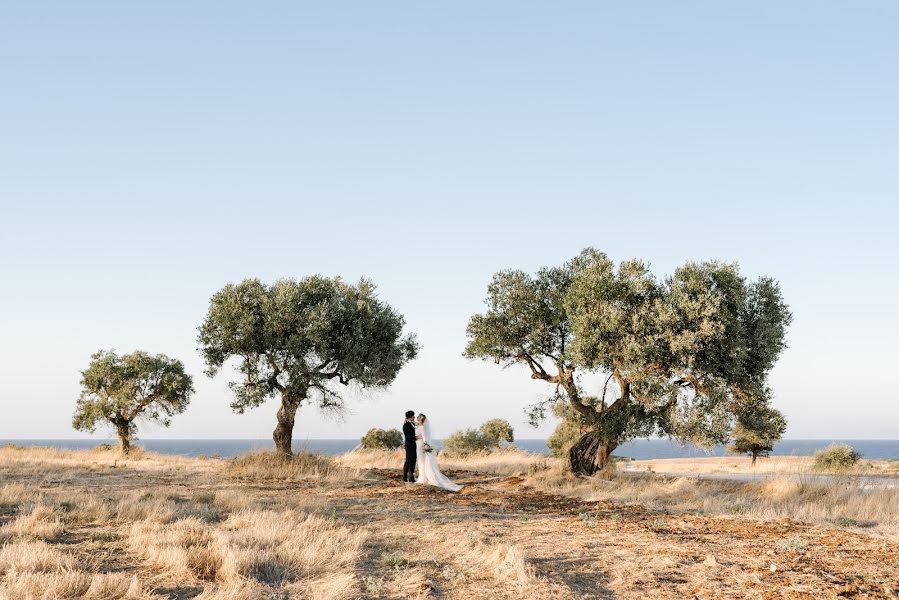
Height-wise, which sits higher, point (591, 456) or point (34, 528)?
point (34, 528)

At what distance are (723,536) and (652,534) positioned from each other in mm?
1294

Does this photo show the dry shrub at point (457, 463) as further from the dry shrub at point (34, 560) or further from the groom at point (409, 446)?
the dry shrub at point (34, 560)

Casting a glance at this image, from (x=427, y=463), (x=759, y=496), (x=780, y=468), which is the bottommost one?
(x=780, y=468)

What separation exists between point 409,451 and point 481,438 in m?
32.0

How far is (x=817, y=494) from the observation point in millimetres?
19219

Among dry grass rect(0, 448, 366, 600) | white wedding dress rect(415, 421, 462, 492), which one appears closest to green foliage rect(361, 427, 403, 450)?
white wedding dress rect(415, 421, 462, 492)

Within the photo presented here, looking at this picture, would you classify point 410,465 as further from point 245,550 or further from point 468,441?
point 468,441

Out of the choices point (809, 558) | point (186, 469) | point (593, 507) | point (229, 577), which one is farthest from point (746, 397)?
point (186, 469)

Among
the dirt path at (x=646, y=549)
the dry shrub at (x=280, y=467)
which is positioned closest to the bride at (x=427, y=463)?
the dry shrub at (x=280, y=467)

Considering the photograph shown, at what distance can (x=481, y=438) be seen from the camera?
5647cm

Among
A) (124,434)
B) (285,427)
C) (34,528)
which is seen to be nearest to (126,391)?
(124,434)

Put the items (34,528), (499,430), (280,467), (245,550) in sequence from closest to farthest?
1. (245,550)
2. (34,528)
3. (280,467)
4. (499,430)

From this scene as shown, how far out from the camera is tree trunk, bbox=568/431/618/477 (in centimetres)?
2555

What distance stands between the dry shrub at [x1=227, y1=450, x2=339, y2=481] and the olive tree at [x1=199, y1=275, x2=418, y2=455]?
98 cm
